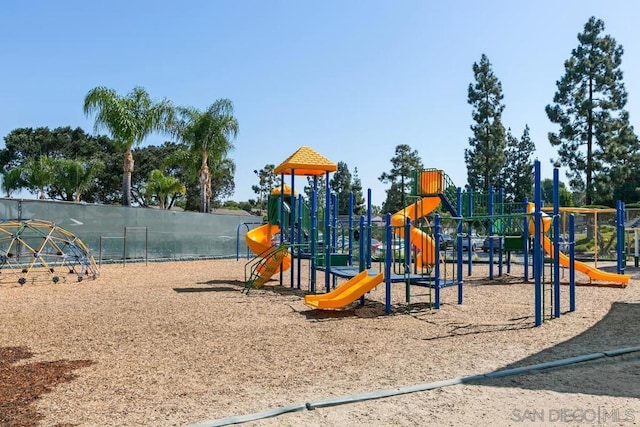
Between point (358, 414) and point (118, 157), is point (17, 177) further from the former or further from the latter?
point (358, 414)

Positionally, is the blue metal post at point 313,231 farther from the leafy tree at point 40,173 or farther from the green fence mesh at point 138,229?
the leafy tree at point 40,173

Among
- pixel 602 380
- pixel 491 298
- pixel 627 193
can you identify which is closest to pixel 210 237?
pixel 491 298

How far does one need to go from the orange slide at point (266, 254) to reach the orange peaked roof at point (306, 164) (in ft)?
6.11

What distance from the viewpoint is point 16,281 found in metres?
15.2

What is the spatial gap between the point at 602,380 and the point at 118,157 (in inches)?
2300

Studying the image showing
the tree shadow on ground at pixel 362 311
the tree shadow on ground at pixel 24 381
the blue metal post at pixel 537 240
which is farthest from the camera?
the tree shadow on ground at pixel 362 311

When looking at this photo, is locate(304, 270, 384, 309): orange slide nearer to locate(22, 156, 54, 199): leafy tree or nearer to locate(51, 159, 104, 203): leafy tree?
locate(51, 159, 104, 203): leafy tree

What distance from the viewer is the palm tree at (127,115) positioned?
28.3m

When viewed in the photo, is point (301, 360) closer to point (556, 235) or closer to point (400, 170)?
point (556, 235)

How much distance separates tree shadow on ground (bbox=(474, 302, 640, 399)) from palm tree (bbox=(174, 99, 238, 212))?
29.3 meters

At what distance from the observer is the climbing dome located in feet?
54.9

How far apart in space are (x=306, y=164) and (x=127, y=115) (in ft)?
61.0

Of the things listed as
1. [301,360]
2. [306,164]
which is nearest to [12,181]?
[306,164]

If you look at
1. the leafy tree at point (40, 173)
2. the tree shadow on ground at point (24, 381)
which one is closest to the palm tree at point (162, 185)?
the leafy tree at point (40, 173)
